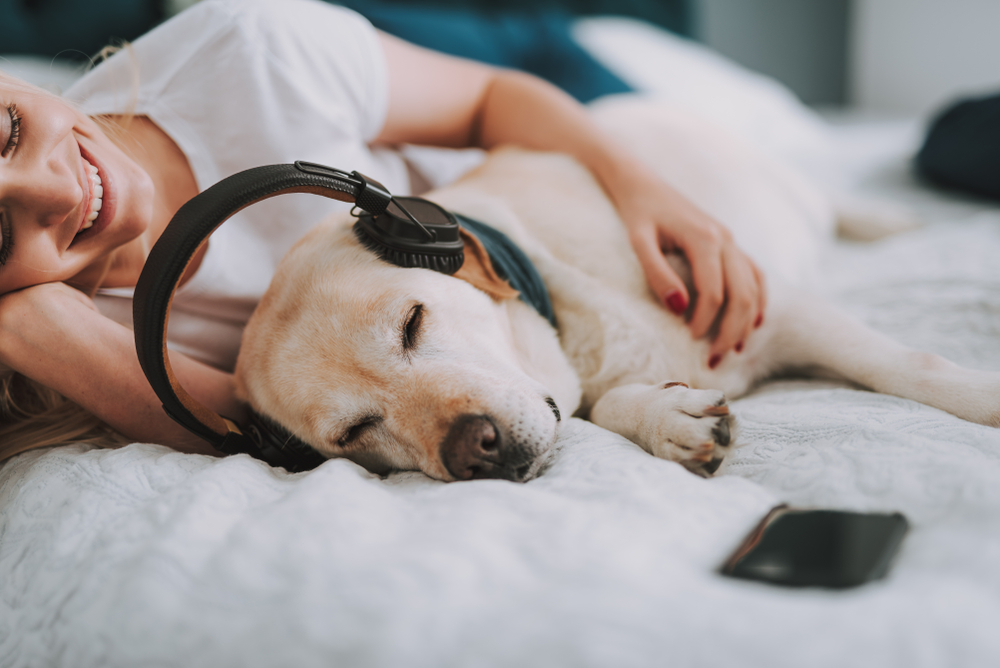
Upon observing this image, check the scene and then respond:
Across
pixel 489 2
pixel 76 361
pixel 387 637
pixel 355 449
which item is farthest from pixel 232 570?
pixel 489 2

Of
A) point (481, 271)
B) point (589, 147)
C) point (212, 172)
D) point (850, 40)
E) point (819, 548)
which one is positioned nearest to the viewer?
point (819, 548)

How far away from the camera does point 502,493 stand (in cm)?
83

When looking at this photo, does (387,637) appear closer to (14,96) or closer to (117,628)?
(117,628)

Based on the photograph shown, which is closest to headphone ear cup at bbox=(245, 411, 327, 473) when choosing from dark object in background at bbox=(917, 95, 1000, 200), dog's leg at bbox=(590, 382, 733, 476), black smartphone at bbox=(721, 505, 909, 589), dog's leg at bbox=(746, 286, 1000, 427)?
dog's leg at bbox=(590, 382, 733, 476)

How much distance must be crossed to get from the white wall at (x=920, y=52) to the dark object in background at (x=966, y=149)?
3567mm

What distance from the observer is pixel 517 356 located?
1.26 meters

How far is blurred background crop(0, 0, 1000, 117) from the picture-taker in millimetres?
5066

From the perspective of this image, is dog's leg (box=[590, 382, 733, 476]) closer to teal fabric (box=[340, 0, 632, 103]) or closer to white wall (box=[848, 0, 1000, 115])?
teal fabric (box=[340, 0, 632, 103])

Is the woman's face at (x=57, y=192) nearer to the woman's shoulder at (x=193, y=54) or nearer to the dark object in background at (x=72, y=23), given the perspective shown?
the woman's shoulder at (x=193, y=54)

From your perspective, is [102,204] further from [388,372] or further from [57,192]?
[388,372]

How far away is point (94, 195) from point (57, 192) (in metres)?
0.12

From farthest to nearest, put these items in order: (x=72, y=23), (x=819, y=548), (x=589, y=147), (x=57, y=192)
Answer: (x=72, y=23) → (x=589, y=147) → (x=57, y=192) → (x=819, y=548)

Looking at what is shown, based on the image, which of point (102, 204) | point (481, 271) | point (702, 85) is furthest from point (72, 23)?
point (702, 85)

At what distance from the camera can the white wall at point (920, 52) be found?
5340mm
